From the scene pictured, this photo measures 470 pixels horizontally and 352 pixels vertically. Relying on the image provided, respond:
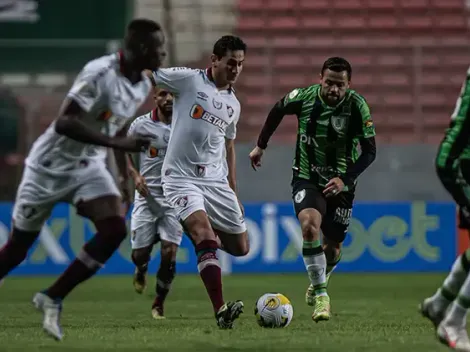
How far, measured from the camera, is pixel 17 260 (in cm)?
743

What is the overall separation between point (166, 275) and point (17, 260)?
2.59 metres

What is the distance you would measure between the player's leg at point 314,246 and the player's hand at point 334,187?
194 millimetres

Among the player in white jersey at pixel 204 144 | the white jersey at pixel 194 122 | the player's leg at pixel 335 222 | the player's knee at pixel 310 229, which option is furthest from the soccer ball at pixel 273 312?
the player's leg at pixel 335 222

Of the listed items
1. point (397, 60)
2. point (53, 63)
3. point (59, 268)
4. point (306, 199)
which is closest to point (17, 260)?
point (306, 199)

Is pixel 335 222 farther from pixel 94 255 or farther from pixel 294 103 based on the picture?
pixel 94 255

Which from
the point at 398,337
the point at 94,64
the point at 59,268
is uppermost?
the point at 94,64

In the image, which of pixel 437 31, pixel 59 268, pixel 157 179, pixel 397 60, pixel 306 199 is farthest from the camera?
pixel 437 31

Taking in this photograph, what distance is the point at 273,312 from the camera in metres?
8.30

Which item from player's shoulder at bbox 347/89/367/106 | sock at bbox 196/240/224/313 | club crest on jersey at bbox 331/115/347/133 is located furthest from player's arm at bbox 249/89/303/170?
sock at bbox 196/240/224/313

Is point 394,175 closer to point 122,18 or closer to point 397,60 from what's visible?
point 397,60

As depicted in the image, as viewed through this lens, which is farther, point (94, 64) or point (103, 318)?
point (103, 318)

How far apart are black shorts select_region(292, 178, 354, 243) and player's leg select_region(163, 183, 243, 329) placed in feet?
3.82

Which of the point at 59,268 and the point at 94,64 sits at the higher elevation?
the point at 94,64

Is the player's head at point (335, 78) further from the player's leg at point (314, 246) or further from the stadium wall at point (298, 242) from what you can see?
the stadium wall at point (298, 242)
